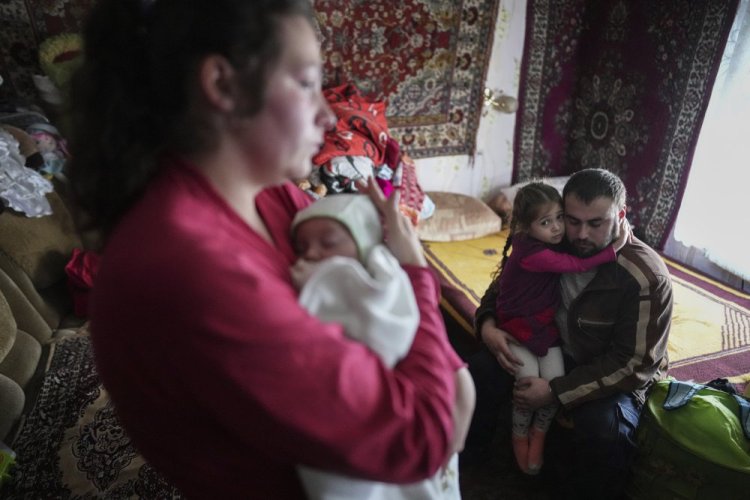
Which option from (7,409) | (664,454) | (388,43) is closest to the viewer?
(664,454)

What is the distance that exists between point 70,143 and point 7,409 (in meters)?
1.56

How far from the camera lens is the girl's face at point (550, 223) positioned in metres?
1.51

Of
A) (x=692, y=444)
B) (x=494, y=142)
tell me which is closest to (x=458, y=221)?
(x=494, y=142)

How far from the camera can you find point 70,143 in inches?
26.6

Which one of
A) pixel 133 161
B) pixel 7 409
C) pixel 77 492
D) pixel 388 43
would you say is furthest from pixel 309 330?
pixel 388 43

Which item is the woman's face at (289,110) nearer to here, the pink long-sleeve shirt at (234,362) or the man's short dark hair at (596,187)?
the pink long-sleeve shirt at (234,362)

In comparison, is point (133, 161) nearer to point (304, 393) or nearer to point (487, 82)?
point (304, 393)

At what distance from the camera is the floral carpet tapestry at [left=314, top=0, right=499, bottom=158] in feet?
9.64

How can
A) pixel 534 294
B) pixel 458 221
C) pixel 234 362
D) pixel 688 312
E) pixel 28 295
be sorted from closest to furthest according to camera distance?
pixel 234 362
pixel 534 294
pixel 28 295
pixel 688 312
pixel 458 221

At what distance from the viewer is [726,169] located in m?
2.58

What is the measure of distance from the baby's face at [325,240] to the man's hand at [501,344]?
1.05m

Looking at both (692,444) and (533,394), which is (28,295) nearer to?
(533,394)

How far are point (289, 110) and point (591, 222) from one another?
1.12 metres

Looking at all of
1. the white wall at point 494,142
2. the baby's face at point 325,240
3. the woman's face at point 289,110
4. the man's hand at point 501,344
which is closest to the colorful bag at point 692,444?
the man's hand at point 501,344
